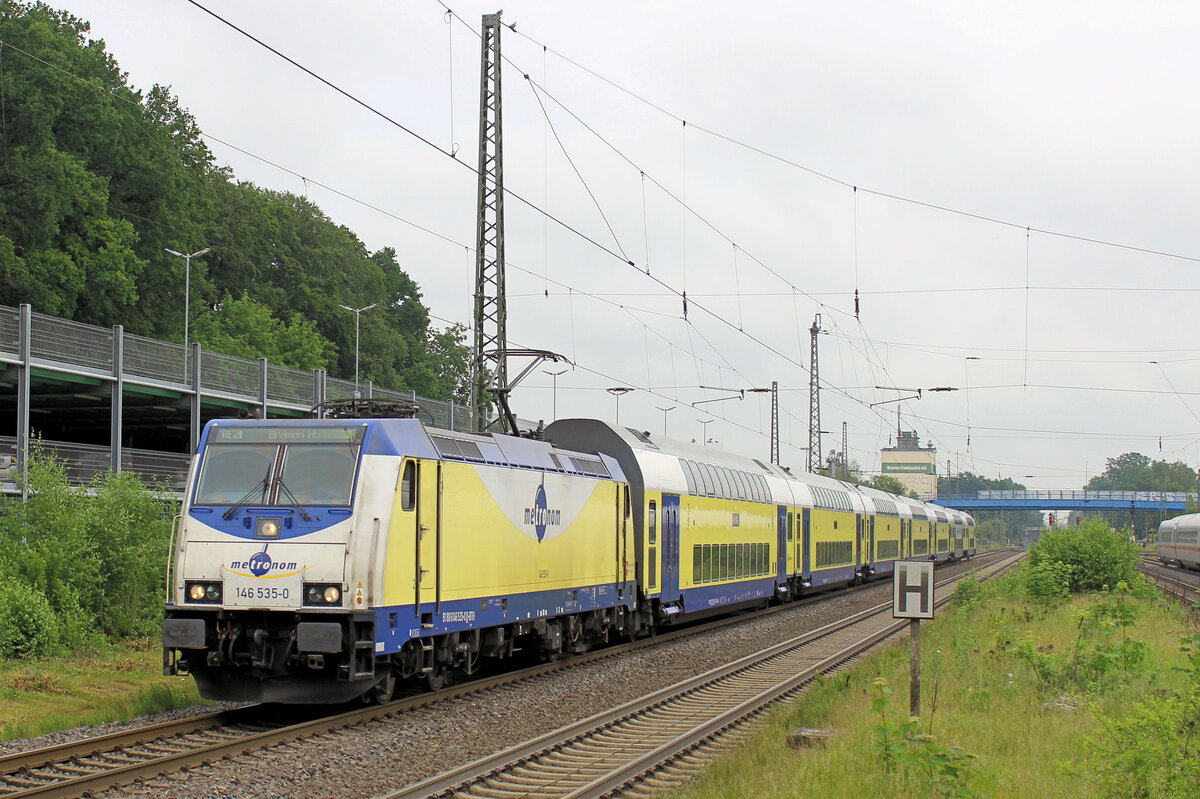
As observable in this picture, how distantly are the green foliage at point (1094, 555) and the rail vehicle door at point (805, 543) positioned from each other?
22.6 ft

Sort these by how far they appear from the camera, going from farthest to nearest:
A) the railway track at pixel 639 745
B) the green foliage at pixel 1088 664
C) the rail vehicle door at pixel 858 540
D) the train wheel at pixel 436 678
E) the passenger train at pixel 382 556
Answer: the rail vehicle door at pixel 858 540 < the train wheel at pixel 436 678 < the green foliage at pixel 1088 664 < the passenger train at pixel 382 556 < the railway track at pixel 639 745

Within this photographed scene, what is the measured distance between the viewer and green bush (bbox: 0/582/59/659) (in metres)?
17.8

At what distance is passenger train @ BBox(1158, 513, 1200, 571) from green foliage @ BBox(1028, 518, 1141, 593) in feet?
115

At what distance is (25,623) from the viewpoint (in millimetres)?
18266

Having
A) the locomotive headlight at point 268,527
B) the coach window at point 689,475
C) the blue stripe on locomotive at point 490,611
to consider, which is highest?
the coach window at point 689,475

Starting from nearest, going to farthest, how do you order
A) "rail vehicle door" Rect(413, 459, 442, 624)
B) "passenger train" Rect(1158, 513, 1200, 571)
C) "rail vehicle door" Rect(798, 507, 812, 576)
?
"rail vehicle door" Rect(413, 459, 442, 624)
"rail vehicle door" Rect(798, 507, 812, 576)
"passenger train" Rect(1158, 513, 1200, 571)

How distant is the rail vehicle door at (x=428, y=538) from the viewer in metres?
14.7

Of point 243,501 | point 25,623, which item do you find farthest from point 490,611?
point 25,623

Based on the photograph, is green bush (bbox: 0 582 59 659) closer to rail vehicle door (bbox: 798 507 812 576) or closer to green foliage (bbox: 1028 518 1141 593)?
rail vehicle door (bbox: 798 507 812 576)

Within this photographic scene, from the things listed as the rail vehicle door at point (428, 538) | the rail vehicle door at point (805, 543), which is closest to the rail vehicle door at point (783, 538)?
the rail vehicle door at point (805, 543)

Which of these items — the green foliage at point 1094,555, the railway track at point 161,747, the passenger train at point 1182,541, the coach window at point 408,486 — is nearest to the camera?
the railway track at point 161,747

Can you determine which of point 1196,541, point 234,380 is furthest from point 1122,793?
point 1196,541

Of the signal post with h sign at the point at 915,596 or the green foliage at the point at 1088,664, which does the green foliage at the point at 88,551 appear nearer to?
the signal post with h sign at the point at 915,596

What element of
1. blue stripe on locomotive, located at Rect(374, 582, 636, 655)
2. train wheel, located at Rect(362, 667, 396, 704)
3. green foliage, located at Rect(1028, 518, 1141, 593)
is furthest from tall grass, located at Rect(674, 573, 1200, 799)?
green foliage, located at Rect(1028, 518, 1141, 593)
